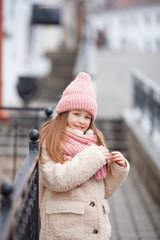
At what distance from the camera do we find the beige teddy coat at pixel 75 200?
7.78 feet

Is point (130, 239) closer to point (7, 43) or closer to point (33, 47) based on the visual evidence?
point (7, 43)

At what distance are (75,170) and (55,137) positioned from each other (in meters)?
0.26

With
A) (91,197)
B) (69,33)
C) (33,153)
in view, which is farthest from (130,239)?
(69,33)

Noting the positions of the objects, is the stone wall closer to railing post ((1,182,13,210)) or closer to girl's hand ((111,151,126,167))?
girl's hand ((111,151,126,167))

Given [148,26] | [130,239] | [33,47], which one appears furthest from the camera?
[148,26]

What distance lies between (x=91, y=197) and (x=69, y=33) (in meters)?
26.2

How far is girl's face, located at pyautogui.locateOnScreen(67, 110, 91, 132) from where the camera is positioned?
100 inches

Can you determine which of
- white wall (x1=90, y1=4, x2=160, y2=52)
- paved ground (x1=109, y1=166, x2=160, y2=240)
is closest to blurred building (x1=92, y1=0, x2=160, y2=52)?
white wall (x1=90, y1=4, x2=160, y2=52)

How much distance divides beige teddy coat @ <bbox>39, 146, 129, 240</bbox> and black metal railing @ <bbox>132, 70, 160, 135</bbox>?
181 inches

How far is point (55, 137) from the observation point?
8.21ft

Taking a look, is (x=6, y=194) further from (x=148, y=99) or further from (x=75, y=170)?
(x=148, y=99)

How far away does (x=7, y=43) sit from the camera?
1263 centimetres

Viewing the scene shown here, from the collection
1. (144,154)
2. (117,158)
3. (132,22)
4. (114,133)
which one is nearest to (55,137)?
(117,158)

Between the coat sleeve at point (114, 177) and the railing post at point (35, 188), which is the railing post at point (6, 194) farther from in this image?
the coat sleeve at point (114, 177)
